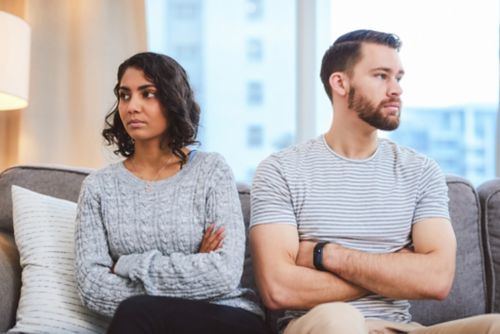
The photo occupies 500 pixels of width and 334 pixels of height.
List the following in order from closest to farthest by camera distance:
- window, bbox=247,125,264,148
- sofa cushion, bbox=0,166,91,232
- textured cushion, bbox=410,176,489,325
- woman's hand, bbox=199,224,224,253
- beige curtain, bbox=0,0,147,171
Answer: woman's hand, bbox=199,224,224,253 < textured cushion, bbox=410,176,489,325 < sofa cushion, bbox=0,166,91,232 < beige curtain, bbox=0,0,147,171 < window, bbox=247,125,264,148

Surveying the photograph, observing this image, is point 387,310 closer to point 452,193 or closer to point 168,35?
point 452,193

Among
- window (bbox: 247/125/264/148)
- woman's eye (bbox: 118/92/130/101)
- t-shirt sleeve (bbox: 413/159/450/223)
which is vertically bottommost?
t-shirt sleeve (bbox: 413/159/450/223)

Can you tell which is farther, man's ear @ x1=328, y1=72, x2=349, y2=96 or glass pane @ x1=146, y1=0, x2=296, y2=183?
glass pane @ x1=146, y1=0, x2=296, y2=183

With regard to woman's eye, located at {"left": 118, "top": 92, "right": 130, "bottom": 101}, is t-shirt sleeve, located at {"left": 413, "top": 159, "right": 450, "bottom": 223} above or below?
below

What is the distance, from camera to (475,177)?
107 inches

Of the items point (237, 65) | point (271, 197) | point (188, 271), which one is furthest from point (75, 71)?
point (188, 271)

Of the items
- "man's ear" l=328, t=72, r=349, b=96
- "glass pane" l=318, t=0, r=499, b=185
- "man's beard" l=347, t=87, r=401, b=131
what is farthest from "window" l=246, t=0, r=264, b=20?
"man's beard" l=347, t=87, r=401, b=131

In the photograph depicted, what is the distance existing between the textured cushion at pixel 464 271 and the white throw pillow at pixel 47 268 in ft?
2.99

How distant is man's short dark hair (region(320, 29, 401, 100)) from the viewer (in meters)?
1.79

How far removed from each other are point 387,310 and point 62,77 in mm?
1737

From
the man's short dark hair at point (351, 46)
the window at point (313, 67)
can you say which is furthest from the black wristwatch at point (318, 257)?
the window at point (313, 67)

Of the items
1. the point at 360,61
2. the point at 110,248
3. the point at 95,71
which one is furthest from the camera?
the point at 95,71

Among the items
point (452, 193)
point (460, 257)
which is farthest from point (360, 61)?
point (460, 257)

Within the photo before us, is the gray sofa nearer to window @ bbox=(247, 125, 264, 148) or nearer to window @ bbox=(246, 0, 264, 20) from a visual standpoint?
window @ bbox=(247, 125, 264, 148)
